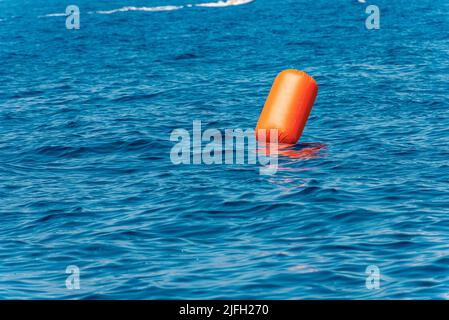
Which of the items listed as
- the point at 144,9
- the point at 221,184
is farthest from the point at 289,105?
the point at 144,9

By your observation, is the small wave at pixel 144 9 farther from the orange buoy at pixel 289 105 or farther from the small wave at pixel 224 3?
the orange buoy at pixel 289 105

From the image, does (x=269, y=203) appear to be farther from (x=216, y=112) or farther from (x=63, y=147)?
(x=216, y=112)

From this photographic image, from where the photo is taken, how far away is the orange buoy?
51.9ft

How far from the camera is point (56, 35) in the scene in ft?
152

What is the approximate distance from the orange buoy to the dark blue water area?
17.0 inches

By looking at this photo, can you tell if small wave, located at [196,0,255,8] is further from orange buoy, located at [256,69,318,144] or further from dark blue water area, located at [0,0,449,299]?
orange buoy, located at [256,69,318,144]

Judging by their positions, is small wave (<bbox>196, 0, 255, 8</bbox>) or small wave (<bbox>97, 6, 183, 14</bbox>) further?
small wave (<bbox>196, 0, 255, 8</bbox>)

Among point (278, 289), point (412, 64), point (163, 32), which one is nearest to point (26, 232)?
point (278, 289)

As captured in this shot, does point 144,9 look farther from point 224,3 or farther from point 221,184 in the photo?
point 221,184

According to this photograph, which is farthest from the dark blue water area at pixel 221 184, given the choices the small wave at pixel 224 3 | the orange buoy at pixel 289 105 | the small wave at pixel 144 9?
the small wave at pixel 224 3

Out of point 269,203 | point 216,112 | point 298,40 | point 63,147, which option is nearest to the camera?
point 269,203

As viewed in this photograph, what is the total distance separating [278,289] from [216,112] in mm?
12315

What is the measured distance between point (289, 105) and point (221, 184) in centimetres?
258

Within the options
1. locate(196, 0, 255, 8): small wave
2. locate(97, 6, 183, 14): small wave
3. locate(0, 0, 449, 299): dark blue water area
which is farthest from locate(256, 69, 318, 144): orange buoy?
locate(196, 0, 255, 8): small wave
